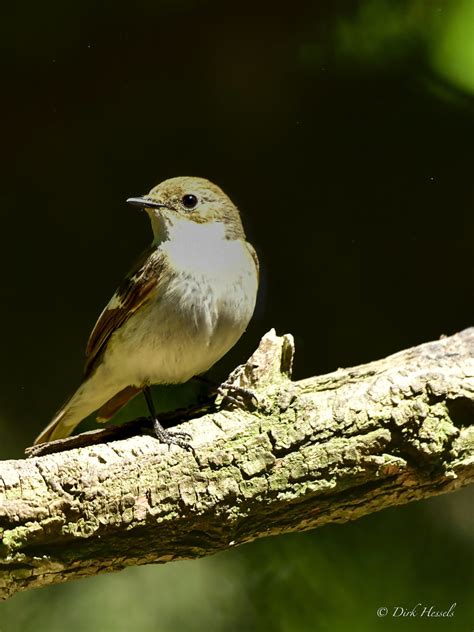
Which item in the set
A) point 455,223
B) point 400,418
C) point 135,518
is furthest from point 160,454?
point 455,223

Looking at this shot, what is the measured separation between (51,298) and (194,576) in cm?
94

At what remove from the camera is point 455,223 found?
7.73 feet

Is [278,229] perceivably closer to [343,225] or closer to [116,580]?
[343,225]

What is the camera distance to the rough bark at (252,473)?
57.5 inches

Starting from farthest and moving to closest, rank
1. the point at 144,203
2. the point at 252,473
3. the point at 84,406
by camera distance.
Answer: the point at 84,406, the point at 144,203, the point at 252,473

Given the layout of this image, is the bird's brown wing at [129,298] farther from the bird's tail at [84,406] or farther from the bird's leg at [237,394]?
the bird's leg at [237,394]

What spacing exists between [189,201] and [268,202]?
1.70 feet

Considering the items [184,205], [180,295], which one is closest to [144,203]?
[184,205]

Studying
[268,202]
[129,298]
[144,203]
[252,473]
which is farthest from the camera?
[268,202]

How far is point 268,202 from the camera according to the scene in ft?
7.35

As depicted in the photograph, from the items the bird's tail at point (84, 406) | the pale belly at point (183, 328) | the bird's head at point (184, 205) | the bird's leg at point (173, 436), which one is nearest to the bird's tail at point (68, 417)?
the bird's tail at point (84, 406)

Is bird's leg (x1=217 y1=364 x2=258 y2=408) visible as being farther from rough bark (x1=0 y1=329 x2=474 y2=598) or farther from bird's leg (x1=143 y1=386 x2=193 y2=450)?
bird's leg (x1=143 y1=386 x2=193 y2=450)

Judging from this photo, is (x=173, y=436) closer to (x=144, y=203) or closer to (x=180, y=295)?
(x=180, y=295)

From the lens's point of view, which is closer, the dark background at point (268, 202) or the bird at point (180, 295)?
the bird at point (180, 295)
